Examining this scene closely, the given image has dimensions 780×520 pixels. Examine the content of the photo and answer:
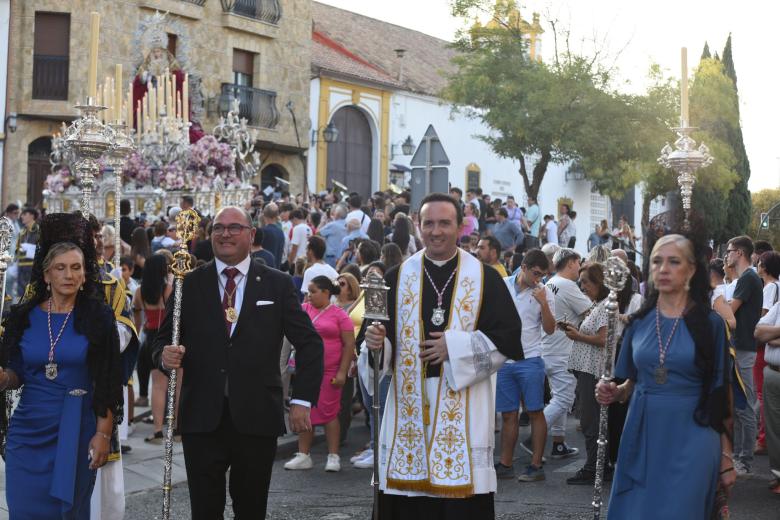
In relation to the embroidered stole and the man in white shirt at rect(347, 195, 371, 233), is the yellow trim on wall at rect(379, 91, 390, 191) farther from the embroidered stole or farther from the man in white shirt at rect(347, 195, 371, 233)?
the embroidered stole

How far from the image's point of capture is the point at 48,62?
2869 cm

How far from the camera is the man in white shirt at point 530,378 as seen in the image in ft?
29.3

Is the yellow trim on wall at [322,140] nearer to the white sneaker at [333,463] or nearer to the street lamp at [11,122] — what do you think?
the street lamp at [11,122]

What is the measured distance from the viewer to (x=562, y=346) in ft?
32.9

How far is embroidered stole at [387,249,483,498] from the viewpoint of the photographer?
18.6 feet

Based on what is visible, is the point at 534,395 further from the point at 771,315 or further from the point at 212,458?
the point at 212,458

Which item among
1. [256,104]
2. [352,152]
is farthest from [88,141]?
[352,152]

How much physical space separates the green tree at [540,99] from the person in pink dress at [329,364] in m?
19.1

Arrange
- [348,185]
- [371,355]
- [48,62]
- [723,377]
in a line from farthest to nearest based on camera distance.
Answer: [348,185] → [48,62] → [371,355] → [723,377]

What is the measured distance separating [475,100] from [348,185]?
22.8 feet

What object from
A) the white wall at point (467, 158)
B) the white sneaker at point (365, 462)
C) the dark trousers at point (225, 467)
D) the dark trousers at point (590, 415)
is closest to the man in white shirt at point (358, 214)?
the white sneaker at point (365, 462)

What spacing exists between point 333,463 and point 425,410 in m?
3.80

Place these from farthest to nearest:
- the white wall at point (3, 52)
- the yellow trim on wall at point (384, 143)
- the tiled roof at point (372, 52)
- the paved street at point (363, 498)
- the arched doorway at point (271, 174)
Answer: the yellow trim on wall at point (384, 143), the tiled roof at point (372, 52), the arched doorway at point (271, 174), the white wall at point (3, 52), the paved street at point (363, 498)

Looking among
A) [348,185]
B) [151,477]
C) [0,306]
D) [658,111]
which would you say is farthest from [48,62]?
[0,306]
